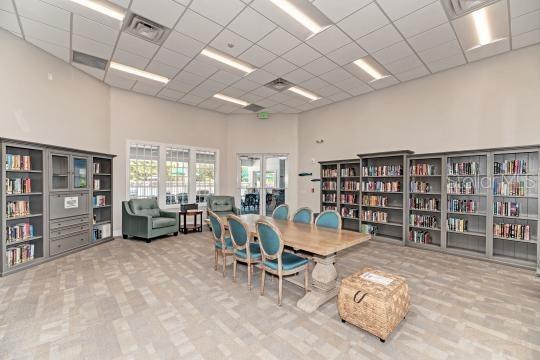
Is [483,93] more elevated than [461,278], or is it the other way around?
[483,93]

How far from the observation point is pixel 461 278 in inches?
137

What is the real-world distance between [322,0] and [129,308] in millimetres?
4288

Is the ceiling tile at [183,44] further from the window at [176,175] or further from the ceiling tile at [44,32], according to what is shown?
the window at [176,175]

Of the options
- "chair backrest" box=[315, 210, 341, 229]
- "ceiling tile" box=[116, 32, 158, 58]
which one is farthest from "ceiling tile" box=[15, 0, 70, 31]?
"chair backrest" box=[315, 210, 341, 229]

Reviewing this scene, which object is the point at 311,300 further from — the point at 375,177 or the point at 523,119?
the point at 523,119

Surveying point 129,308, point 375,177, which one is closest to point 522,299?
point 375,177

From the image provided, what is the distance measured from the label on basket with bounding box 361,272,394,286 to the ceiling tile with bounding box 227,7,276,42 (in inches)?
139

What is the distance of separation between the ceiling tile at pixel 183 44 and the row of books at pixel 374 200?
4829mm

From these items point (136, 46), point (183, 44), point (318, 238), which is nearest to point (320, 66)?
point (183, 44)

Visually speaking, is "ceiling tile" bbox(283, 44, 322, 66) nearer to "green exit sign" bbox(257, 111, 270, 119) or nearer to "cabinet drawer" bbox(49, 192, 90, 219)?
"green exit sign" bbox(257, 111, 270, 119)

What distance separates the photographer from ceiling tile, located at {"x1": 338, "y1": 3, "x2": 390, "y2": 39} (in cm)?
329

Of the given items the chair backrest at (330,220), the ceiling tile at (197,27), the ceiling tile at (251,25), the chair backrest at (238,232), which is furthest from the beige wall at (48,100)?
the chair backrest at (330,220)

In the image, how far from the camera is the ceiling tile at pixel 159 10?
10.3 feet

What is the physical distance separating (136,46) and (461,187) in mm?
6390
